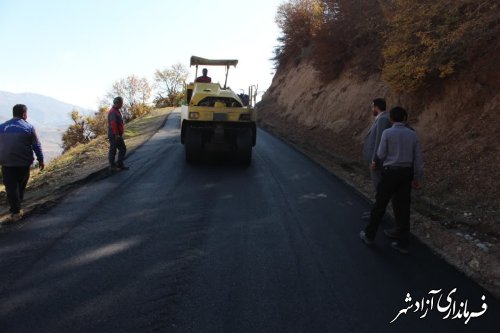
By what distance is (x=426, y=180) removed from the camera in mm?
9281

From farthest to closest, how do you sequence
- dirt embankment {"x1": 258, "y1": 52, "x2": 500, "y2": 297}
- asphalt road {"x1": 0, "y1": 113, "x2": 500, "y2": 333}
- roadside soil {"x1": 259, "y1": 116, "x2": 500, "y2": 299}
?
dirt embankment {"x1": 258, "y1": 52, "x2": 500, "y2": 297}
roadside soil {"x1": 259, "y1": 116, "x2": 500, "y2": 299}
asphalt road {"x1": 0, "y1": 113, "x2": 500, "y2": 333}

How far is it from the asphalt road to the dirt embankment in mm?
662

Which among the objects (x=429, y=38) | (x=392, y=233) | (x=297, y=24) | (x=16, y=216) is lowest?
(x=16, y=216)

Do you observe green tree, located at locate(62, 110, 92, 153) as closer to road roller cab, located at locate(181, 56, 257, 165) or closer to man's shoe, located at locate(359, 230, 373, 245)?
road roller cab, located at locate(181, 56, 257, 165)

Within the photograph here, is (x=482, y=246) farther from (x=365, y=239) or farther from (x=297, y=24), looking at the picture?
(x=297, y=24)

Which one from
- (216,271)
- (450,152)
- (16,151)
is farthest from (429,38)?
(16,151)

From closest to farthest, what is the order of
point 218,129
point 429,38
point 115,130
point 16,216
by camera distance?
point 16,216 < point 429,38 < point 115,130 < point 218,129

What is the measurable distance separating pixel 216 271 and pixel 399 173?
276 cm

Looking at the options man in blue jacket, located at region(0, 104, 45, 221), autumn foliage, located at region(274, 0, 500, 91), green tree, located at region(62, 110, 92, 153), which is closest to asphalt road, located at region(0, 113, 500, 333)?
man in blue jacket, located at region(0, 104, 45, 221)

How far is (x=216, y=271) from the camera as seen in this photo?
206 inches

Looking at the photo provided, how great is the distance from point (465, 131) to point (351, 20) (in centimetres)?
1053

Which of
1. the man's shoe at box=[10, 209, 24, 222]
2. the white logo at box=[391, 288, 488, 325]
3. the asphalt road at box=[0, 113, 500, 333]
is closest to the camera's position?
the asphalt road at box=[0, 113, 500, 333]

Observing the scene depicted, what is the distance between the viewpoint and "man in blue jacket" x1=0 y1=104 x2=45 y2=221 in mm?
7301

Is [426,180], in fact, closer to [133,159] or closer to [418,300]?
[418,300]
